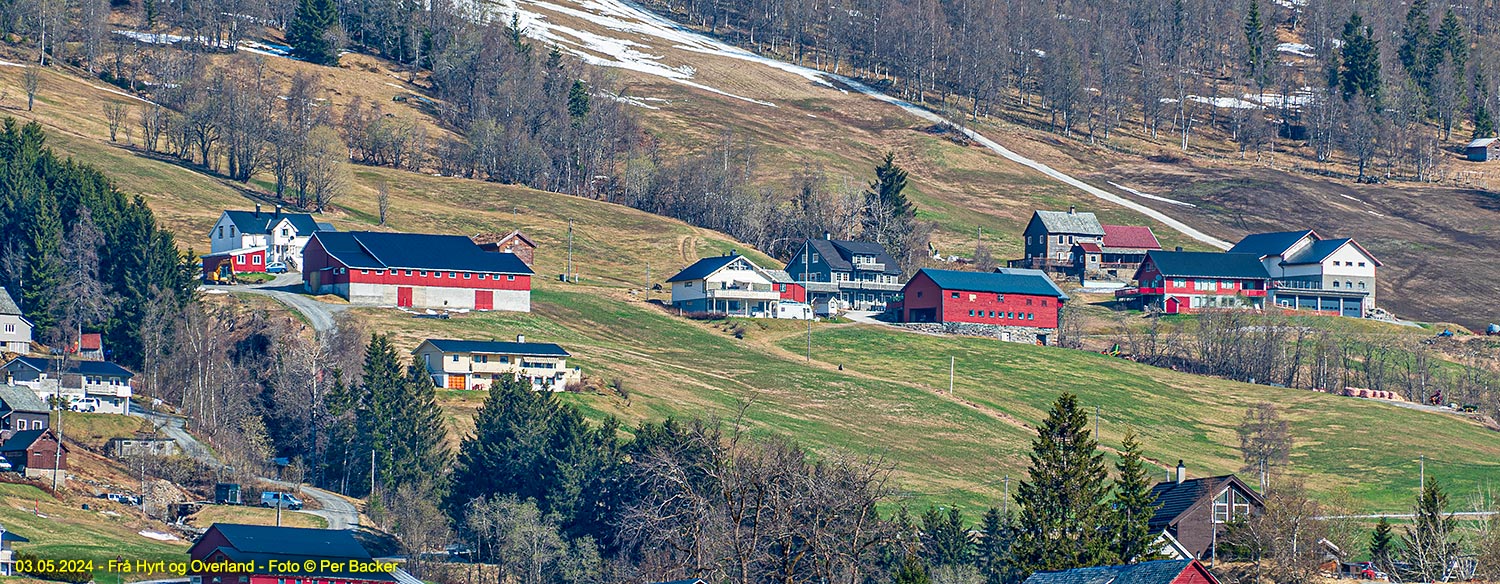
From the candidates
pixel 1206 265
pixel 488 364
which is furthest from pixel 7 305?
pixel 1206 265

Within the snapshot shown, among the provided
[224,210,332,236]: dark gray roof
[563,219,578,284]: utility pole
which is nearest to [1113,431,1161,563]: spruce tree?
[563,219,578,284]: utility pole

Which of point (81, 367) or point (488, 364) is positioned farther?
point (488, 364)

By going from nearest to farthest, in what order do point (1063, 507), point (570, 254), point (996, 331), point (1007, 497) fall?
point (1063, 507), point (1007, 497), point (996, 331), point (570, 254)

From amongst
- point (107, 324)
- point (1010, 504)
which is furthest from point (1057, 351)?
point (107, 324)

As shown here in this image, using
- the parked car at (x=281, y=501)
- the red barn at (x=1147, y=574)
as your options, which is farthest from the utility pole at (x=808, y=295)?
the red barn at (x=1147, y=574)

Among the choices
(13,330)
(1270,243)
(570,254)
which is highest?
(1270,243)

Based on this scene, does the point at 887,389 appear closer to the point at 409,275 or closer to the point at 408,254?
the point at 409,275

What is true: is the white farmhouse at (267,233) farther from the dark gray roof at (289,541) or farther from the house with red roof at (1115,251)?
the house with red roof at (1115,251)
